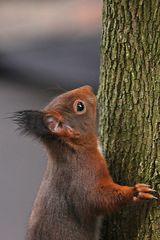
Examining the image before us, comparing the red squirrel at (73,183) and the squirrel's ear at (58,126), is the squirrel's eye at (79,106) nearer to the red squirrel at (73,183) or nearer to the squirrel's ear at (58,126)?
the red squirrel at (73,183)

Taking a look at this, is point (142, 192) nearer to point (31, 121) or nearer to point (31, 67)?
point (31, 121)

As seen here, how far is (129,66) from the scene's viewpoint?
305 cm

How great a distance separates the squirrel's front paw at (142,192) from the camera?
2.89 meters

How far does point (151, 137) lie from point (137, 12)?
0.59m

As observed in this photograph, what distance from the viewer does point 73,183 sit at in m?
3.04

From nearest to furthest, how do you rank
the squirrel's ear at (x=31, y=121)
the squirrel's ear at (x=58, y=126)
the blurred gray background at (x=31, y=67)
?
the squirrel's ear at (x=31, y=121) < the squirrel's ear at (x=58, y=126) < the blurred gray background at (x=31, y=67)

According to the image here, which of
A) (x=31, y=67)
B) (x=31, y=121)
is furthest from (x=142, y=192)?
(x=31, y=67)

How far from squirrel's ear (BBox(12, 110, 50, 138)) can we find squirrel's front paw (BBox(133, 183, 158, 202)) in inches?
19.7

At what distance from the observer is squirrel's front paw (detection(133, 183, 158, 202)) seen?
2887 millimetres

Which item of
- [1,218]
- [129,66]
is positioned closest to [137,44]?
[129,66]

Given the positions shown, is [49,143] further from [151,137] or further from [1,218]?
[1,218]

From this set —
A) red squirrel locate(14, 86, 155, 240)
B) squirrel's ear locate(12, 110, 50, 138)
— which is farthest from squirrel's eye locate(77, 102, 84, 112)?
squirrel's ear locate(12, 110, 50, 138)

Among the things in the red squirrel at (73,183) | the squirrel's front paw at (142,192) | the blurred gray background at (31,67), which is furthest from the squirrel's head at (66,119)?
the blurred gray background at (31,67)

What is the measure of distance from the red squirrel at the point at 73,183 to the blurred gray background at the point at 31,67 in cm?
274
